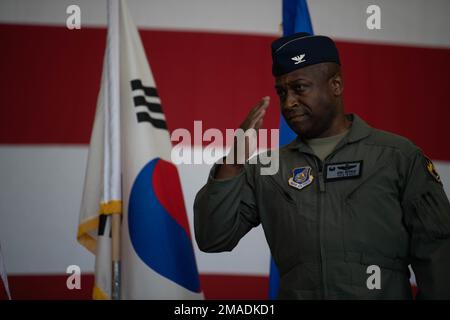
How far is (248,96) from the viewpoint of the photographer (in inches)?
97.7

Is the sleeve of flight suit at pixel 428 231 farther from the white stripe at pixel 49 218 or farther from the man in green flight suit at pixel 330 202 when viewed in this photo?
the white stripe at pixel 49 218

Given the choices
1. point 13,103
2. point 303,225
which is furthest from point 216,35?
point 303,225

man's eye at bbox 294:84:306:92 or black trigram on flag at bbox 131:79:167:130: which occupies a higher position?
man's eye at bbox 294:84:306:92

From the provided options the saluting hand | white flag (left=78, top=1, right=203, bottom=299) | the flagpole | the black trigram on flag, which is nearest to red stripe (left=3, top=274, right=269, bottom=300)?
white flag (left=78, top=1, right=203, bottom=299)

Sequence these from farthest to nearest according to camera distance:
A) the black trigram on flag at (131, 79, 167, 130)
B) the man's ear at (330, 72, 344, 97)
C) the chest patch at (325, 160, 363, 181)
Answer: the black trigram on flag at (131, 79, 167, 130) → the man's ear at (330, 72, 344, 97) → the chest patch at (325, 160, 363, 181)

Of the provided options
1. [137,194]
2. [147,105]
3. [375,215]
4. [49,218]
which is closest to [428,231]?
[375,215]

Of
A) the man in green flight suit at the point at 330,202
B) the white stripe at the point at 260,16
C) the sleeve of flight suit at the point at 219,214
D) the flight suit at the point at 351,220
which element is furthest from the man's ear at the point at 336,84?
the white stripe at the point at 260,16

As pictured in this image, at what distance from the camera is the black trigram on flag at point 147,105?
1875mm

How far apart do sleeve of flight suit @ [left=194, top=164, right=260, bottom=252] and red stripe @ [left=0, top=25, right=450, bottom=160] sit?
107 centimetres

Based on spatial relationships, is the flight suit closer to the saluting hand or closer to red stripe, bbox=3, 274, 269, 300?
the saluting hand

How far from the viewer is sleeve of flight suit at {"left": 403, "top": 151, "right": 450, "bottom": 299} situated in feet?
4.08

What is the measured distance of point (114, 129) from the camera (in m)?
1.83

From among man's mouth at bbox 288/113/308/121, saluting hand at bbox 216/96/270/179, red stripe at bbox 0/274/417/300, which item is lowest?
red stripe at bbox 0/274/417/300

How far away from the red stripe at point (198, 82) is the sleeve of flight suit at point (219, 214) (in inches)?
42.1
